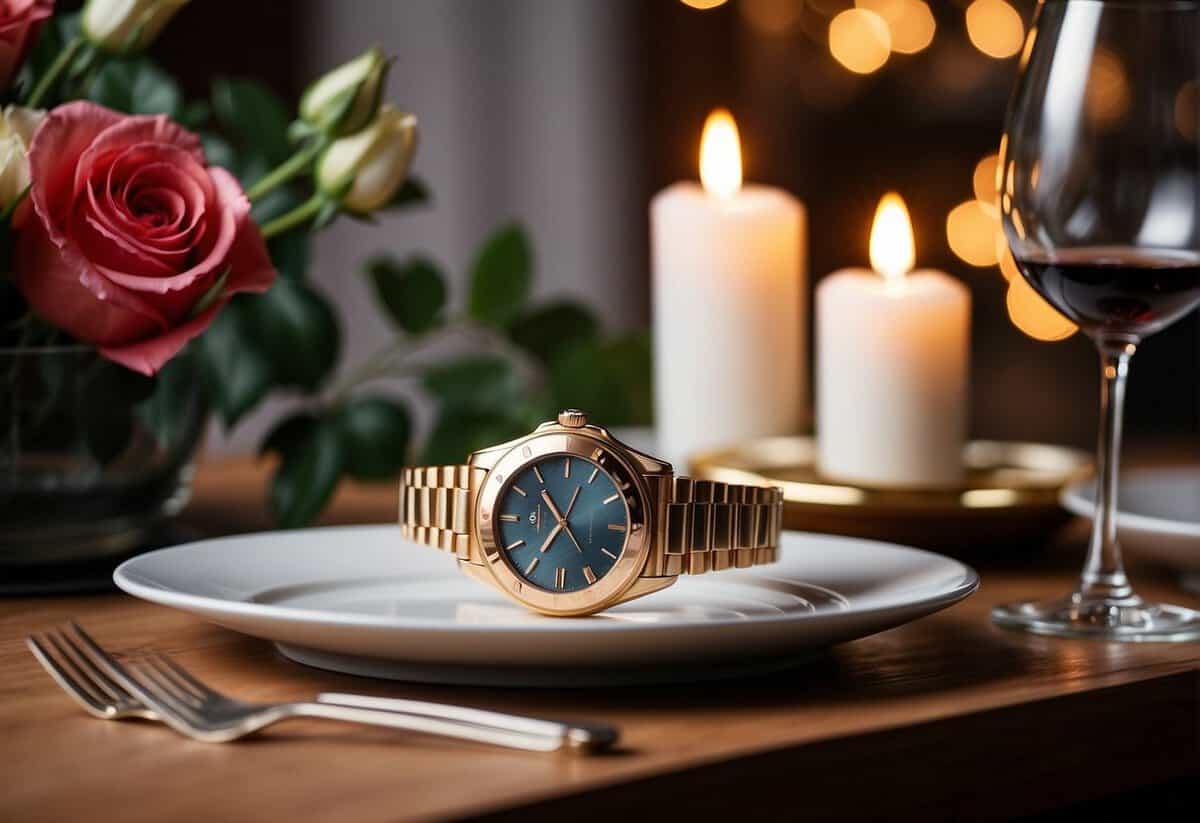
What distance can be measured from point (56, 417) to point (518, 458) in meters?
0.25

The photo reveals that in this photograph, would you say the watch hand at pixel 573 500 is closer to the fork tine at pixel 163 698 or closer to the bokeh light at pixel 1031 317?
the fork tine at pixel 163 698

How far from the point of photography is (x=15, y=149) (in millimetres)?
672

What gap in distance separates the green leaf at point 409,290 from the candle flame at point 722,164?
0.65 feet

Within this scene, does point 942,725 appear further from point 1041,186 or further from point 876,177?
point 876,177

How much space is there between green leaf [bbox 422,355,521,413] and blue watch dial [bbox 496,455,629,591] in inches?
17.9

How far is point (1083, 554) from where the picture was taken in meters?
0.89

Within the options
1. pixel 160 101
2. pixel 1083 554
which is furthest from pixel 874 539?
pixel 160 101

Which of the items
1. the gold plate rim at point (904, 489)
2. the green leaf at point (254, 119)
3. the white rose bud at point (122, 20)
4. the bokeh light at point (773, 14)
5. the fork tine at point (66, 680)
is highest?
the bokeh light at point (773, 14)

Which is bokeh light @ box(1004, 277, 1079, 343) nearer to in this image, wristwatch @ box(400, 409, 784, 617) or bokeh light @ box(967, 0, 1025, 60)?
bokeh light @ box(967, 0, 1025, 60)

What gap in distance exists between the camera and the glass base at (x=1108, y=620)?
649mm

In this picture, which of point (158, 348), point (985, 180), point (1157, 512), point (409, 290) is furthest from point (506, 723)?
point (985, 180)

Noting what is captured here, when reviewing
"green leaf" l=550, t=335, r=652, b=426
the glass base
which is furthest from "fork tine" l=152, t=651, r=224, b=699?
"green leaf" l=550, t=335, r=652, b=426

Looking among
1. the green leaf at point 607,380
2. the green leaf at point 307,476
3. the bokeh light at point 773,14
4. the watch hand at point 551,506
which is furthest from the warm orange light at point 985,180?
the watch hand at point 551,506

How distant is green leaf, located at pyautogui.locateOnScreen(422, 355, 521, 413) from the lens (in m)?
1.10
